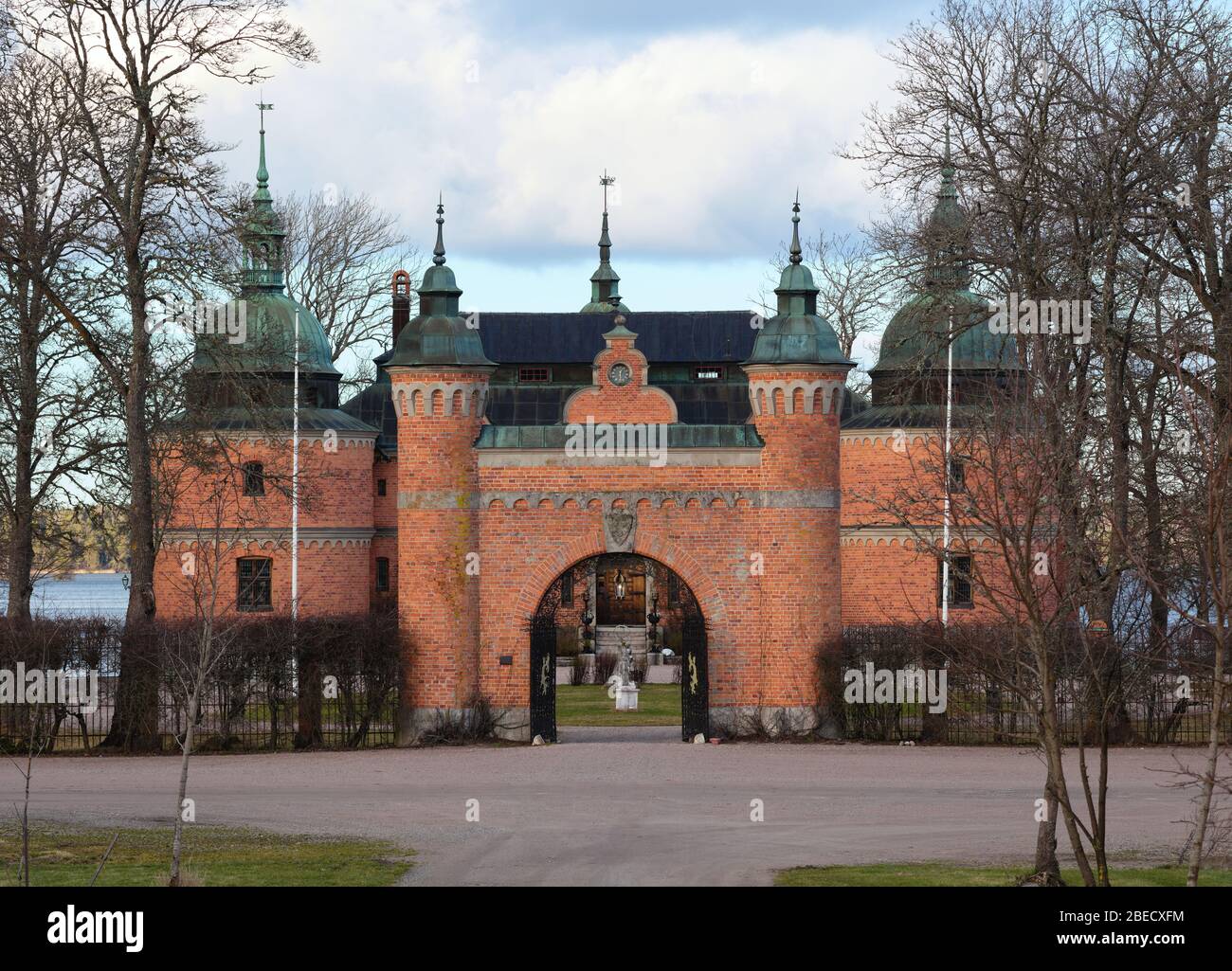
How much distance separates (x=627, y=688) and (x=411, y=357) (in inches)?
467

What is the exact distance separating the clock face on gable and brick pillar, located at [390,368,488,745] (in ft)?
7.16

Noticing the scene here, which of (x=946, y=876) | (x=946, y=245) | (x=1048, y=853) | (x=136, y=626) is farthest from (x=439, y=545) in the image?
(x=1048, y=853)

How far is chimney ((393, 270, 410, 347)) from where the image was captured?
5409 centimetres

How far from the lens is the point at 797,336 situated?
30.5 meters

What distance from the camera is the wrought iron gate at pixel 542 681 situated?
30.2 m

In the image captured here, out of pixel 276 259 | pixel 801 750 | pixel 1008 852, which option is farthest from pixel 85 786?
pixel 276 259

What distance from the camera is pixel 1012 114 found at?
2953cm

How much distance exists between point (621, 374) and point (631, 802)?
9.52m

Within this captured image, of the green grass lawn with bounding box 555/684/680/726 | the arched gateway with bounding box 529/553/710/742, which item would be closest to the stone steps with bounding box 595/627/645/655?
the arched gateway with bounding box 529/553/710/742

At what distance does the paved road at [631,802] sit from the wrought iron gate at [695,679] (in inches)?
25.2

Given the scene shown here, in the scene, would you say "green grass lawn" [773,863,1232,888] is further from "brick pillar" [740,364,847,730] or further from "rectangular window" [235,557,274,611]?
"rectangular window" [235,557,274,611]

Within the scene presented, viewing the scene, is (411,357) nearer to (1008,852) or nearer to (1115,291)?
(1115,291)
